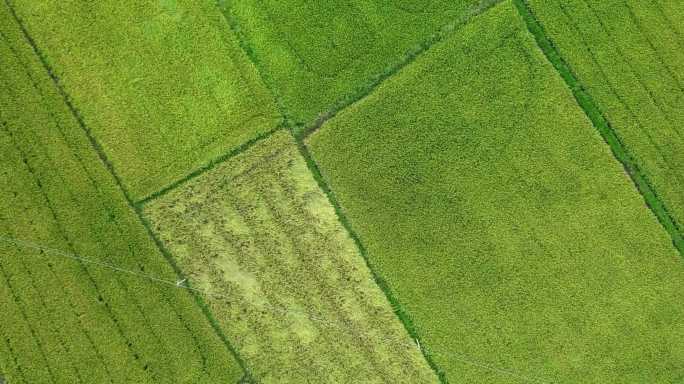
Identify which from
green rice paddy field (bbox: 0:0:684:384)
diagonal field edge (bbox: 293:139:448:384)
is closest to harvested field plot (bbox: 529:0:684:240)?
green rice paddy field (bbox: 0:0:684:384)

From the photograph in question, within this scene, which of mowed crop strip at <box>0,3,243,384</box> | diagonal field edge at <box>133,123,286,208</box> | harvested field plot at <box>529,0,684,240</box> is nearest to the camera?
mowed crop strip at <box>0,3,243,384</box>

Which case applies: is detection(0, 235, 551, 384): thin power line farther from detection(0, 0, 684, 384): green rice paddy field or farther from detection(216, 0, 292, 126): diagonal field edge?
detection(216, 0, 292, 126): diagonal field edge

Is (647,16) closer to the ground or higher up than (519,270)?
higher up

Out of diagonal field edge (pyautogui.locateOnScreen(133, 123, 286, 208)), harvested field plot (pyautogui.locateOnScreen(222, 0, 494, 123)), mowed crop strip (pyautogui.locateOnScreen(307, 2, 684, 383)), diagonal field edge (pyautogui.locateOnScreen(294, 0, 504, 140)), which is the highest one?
harvested field plot (pyautogui.locateOnScreen(222, 0, 494, 123))

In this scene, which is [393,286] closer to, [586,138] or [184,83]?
[586,138]

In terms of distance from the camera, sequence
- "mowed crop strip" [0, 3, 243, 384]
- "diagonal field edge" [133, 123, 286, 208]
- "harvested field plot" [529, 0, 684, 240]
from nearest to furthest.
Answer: "mowed crop strip" [0, 3, 243, 384]
"diagonal field edge" [133, 123, 286, 208]
"harvested field plot" [529, 0, 684, 240]

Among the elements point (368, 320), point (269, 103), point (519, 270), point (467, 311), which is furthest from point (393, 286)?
point (269, 103)
